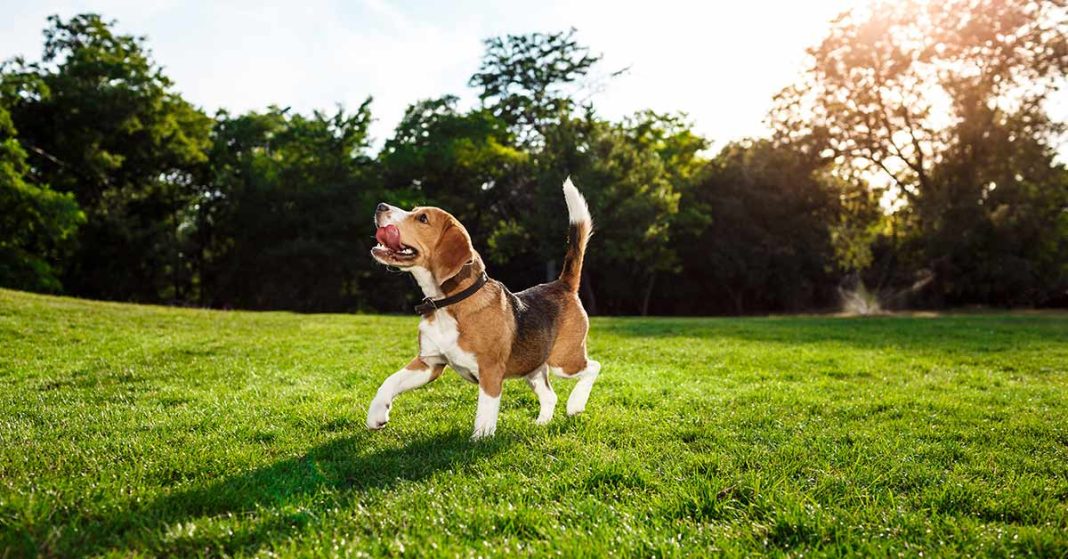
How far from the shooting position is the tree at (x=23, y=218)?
1133 inches

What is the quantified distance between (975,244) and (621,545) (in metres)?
34.8

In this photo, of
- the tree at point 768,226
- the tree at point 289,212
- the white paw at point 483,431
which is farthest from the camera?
the tree at point 289,212

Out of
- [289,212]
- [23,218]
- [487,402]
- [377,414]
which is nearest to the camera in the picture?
[487,402]

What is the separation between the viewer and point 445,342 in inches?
198

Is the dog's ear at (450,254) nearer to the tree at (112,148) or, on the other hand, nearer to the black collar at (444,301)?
the black collar at (444,301)

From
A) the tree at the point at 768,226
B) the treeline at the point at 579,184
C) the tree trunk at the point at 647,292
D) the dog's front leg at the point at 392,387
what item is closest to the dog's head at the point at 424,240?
the dog's front leg at the point at 392,387

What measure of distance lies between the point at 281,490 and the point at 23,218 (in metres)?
32.8

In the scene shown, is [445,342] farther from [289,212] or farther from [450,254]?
[289,212]

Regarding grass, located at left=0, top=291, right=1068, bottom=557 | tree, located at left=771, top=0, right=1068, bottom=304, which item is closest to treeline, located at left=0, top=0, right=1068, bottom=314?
tree, located at left=771, top=0, right=1068, bottom=304

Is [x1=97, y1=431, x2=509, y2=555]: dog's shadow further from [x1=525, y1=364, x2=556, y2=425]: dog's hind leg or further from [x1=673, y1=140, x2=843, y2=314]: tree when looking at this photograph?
[x1=673, y1=140, x2=843, y2=314]: tree

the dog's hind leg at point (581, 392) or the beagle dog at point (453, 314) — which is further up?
the beagle dog at point (453, 314)

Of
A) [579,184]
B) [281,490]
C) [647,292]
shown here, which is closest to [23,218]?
[579,184]

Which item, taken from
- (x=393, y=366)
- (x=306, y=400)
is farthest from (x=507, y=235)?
(x=306, y=400)

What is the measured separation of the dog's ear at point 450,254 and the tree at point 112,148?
38.2m
